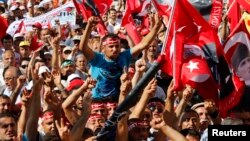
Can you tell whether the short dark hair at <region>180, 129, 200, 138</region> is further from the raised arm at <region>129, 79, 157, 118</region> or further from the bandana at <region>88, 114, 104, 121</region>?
the bandana at <region>88, 114, 104, 121</region>

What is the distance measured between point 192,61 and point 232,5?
2849 millimetres

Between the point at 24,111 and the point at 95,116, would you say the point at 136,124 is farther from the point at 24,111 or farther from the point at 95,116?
the point at 24,111

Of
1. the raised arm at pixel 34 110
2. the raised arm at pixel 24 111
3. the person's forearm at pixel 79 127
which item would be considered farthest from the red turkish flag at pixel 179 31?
the raised arm at pixel 24 111

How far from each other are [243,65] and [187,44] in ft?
1.87

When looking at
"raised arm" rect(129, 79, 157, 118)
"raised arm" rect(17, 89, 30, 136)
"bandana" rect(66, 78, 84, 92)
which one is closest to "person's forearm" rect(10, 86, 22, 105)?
"bandana" rect(66, 78, 84, 92)

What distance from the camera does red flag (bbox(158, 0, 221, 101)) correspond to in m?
7.88

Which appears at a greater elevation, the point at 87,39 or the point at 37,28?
the point at 87,39

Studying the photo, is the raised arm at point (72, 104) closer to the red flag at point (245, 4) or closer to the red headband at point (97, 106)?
the red headband at point (97, 106)

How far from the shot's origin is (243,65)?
822 cm

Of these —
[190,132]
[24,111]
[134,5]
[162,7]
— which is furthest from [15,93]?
[134,5]

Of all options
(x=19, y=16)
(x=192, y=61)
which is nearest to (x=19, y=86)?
(x=192, y=61)

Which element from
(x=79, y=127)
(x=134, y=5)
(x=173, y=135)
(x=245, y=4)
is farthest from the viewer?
(x=134, y=5)

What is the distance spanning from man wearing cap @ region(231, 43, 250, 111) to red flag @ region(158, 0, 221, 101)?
8.2 inches

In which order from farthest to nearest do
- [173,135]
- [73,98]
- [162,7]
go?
[162,7] < [73,98] < [173,135]
